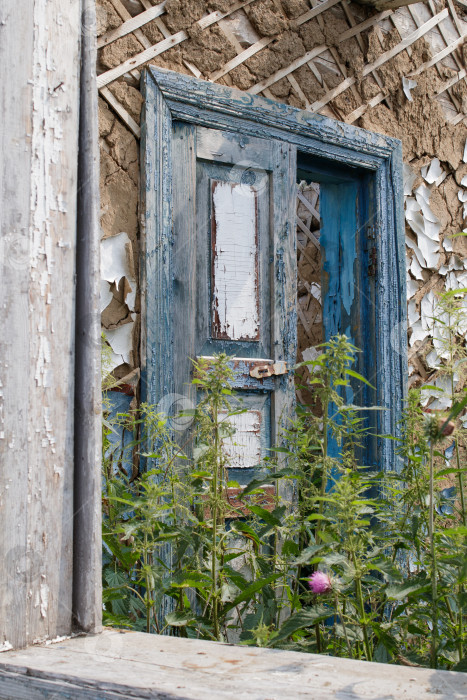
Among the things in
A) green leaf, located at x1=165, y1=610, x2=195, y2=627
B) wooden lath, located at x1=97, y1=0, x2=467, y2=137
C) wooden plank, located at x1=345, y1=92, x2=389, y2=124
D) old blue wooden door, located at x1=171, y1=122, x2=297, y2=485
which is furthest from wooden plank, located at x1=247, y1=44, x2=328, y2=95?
green leaf, located at x1=165, y1=610, x2=195, y2=627

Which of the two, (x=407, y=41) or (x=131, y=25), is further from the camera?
(x=407, y=41)

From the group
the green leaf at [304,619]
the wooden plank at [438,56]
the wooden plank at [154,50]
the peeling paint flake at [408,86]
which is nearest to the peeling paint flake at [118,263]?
the wooden plank at [154,50]

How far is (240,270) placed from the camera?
10.2 feet

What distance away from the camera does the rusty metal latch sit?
3.08 meters

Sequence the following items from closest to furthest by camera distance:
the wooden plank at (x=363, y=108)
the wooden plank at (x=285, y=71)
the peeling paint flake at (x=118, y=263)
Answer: the peeling paint flake at (x=118, y=263)
the wooden plank at (x=285, y=71)
the wooden plank at (x=363, y=108)

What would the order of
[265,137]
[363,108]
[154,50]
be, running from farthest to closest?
[363,108], [265,137], [154,50]

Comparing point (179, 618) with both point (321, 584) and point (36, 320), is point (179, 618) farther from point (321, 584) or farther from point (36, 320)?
point (36, 320)

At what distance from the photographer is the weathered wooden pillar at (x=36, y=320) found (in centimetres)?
106

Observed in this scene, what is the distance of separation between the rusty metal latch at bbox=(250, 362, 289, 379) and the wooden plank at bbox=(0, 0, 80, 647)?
196cm

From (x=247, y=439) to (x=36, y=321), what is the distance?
80.1 inches

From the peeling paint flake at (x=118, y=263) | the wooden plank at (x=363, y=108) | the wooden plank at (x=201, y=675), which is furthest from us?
the wooden plank at (x=363, y=108)

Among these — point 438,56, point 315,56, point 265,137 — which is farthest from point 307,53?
point 438,56

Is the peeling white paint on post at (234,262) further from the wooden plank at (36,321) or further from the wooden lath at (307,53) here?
the wooden plank at (36,321)

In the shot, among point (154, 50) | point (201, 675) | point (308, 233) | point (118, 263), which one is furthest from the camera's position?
point (308, 233)
